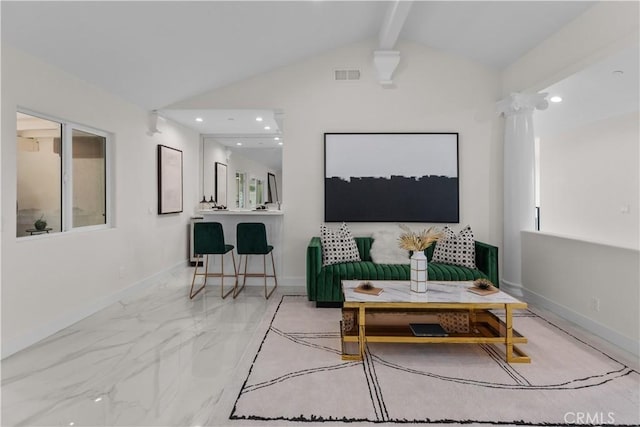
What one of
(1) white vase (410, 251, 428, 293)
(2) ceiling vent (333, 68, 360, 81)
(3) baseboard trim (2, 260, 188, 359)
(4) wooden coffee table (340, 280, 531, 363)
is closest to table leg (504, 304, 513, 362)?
(4) wooden coffee table (340, 280, 531, 363)

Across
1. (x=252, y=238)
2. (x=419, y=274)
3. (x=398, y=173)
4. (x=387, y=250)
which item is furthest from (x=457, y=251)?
(x=252, y=238)

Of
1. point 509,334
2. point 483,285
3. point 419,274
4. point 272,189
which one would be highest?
point 272,189

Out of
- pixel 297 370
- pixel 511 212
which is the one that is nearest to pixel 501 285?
pixel 511 212

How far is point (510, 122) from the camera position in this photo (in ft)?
14.2

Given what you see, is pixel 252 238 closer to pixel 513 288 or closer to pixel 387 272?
pixel 387 272

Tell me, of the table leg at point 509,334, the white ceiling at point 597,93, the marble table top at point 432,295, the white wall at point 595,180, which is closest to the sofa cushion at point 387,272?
the marble table top at point 432,295

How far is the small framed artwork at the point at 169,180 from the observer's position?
5020mm

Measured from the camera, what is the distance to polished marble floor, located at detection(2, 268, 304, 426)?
1.96m

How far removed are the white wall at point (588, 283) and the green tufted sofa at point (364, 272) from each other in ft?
1.91

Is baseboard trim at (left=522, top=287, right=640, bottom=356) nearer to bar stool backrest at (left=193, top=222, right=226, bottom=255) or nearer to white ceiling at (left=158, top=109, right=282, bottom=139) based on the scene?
bar stool backrest at (left=193, top=222, right=226, bottom=255)

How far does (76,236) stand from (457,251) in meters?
4.06

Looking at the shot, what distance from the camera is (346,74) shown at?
4645mm

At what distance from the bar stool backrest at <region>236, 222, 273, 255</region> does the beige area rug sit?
1441mm

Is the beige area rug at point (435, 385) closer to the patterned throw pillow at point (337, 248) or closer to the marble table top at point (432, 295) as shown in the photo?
the marble table top at point (432, 295)
